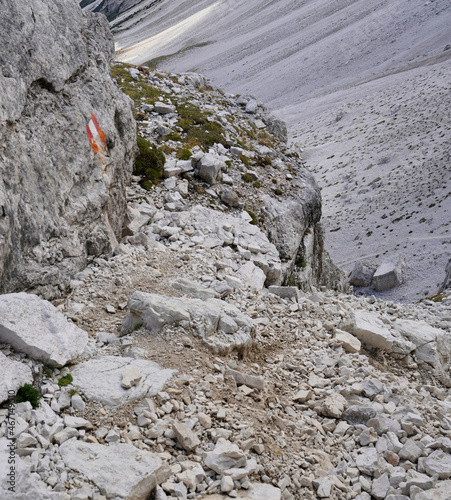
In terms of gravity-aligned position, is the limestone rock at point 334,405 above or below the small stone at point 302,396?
below

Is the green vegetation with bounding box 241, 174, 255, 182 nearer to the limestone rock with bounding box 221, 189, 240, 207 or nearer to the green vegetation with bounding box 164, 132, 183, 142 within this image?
the limestone rock with bounding box 221, 189, 240, 207

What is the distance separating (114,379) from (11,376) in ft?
6.61

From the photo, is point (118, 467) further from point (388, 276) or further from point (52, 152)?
point (388, 276)

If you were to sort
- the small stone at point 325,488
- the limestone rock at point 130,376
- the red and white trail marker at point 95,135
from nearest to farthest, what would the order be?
the small stone at point 325,488
the limestone rock at point 130,376
the red and white trail marker at point 95,135

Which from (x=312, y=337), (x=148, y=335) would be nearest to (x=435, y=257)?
(x=312, y=337)

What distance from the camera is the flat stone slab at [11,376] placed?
7.54 meters

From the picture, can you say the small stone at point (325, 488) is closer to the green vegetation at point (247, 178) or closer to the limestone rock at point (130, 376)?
the limestone rock at point (130, 376)

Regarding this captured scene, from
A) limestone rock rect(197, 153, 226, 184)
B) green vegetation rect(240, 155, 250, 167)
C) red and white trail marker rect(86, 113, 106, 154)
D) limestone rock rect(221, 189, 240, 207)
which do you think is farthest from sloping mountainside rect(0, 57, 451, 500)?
green vegetation rect(240, 155, 250, 167)

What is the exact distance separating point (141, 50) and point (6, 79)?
17048cm

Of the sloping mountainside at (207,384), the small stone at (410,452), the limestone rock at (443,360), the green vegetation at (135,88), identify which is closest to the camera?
the sloping mountainside at (207,384)

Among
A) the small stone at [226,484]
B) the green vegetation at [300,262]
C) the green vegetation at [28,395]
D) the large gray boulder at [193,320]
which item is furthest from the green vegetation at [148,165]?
the small stone at [226,484]

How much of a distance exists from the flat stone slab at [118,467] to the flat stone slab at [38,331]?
2.14m

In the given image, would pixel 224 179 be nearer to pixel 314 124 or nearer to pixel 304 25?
pixel 314 124

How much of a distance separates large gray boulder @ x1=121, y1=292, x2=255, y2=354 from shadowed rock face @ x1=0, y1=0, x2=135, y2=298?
2.68m
